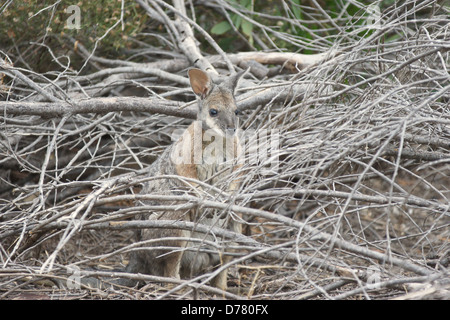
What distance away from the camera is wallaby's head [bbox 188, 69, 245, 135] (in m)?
4.45

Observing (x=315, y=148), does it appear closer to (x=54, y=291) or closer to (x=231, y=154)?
(x=231, y=154)

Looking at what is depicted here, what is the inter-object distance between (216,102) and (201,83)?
0.72 feet

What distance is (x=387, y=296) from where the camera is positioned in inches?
132

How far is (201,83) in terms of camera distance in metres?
4.61

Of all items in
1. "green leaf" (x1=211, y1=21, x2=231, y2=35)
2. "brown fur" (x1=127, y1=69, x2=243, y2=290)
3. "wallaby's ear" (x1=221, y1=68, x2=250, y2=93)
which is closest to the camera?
"brown fur" (x1=127, y1=69, x2=243, y2=290)

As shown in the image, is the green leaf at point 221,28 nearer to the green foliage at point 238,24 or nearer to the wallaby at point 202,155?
the green foliage at point 238,24

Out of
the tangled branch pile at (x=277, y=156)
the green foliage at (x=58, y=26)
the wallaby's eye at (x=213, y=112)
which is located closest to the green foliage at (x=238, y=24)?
the tangled branch pile at (x=277, y=156)

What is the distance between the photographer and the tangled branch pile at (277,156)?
10.00 ft

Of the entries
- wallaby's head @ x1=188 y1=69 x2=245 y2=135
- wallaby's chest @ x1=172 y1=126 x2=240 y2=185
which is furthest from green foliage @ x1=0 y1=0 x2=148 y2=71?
wallaby's chest @ x1=172 y1=126 x2=240 y2=185

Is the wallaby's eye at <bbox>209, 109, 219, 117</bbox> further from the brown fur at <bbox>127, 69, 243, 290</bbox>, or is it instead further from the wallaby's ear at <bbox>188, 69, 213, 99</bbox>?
the wallaby's ear at <bbox>188, 69, 213, 99</bbox>

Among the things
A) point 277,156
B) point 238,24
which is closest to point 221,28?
point 238,24

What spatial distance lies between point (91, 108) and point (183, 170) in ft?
2.78
